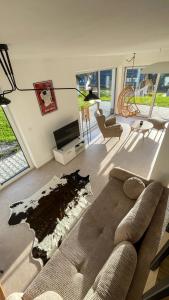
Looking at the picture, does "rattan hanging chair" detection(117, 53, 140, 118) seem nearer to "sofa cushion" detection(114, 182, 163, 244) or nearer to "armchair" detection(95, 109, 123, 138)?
"armchair" detection(95, 109, 123, 138)

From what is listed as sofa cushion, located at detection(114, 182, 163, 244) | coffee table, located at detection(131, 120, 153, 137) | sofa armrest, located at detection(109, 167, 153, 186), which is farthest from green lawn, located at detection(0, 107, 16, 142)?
coffee table, located at detection(131, 120, 153, 137)

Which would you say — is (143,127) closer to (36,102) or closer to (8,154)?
(36,102)

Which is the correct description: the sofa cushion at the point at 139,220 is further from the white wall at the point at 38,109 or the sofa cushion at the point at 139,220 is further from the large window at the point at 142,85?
the large window at the point at 142,85

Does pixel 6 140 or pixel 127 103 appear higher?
pixel 6 140

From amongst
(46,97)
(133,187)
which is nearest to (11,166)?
(46,97)

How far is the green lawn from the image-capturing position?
321cm

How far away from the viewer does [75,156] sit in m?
4.32

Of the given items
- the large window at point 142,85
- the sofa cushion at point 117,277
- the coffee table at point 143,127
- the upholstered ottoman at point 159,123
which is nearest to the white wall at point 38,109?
the coffee table at point 143,127

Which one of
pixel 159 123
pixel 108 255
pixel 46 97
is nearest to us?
pixel 108 255

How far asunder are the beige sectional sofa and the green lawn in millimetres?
2557

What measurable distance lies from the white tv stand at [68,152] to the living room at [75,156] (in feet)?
0.14

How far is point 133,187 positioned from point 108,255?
996mm

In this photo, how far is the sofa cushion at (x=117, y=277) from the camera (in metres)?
1.22

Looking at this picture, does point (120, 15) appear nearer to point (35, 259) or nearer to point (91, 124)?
point (35, 259)
